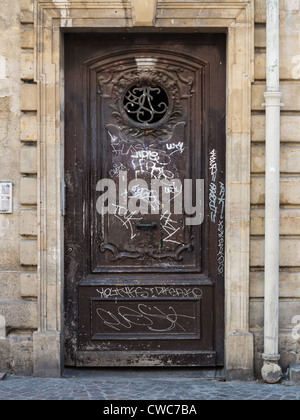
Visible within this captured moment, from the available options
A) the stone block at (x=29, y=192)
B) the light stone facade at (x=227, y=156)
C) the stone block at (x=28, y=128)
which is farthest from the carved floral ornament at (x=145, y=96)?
the stone block at (x=29, y=192)

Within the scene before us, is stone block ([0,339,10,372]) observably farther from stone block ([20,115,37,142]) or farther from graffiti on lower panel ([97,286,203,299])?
stone block ([20,115,37,142])

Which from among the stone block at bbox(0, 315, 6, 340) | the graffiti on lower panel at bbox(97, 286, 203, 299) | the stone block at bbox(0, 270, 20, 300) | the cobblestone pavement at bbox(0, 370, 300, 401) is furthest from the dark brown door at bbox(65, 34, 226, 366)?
the stone block at bbox(0, 315, 6, 340)

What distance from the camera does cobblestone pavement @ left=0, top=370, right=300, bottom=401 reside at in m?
5.52

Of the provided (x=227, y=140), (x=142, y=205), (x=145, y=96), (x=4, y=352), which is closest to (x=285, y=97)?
(x=227, y=140)

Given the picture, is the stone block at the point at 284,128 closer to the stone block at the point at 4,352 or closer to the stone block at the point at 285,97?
the stone block at the point at 285,97

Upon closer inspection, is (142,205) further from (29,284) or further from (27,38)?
(27,38)

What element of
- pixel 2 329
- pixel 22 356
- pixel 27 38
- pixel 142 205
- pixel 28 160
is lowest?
pixel 22 356

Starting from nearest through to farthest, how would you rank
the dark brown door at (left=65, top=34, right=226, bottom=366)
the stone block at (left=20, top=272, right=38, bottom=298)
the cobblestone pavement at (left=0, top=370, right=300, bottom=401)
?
the cobblestone pavement at (left=0, top=370, right=300, bottom=401) → the stone block at (left=20, top=272, right=38, bottom=298) → the dark brown door at (left=65, top=34, right=226, bottom=366)

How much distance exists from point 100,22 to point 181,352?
3423 mm

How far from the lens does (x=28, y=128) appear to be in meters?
6.12

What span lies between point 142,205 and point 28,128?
1389mm

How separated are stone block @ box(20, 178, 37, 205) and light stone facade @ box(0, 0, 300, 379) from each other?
1 cm

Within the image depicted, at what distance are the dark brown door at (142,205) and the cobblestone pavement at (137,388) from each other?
160 mm

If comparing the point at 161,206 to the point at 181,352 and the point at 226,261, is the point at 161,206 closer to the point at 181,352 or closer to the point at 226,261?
the point at 226,261
